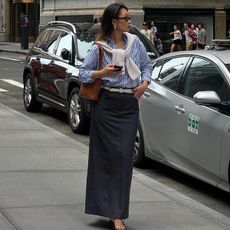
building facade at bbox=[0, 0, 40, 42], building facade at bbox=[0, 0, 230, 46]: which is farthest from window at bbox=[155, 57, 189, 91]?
building facade at bbox=[0, 0, 40, 42]

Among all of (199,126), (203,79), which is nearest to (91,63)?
(199,126)

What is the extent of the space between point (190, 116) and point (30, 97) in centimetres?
644

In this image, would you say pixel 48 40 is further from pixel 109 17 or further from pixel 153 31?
pixel 153 31

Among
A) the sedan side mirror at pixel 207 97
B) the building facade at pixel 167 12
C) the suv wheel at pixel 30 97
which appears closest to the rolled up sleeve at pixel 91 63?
the sedan side mirror at pixel 207 97

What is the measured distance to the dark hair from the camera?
496cm

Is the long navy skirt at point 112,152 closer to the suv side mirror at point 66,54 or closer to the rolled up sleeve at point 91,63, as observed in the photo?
the rolled up sleeve at point 91,63

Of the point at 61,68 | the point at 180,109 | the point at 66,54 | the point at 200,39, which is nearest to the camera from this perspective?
the point at 180,109

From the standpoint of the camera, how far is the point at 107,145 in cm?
505

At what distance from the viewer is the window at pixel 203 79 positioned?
21.4ft

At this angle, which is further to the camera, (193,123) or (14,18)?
(14,18)

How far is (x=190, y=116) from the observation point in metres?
6.61

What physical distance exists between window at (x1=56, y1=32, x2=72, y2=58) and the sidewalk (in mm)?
2882

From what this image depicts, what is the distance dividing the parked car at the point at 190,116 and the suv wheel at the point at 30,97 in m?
4.92

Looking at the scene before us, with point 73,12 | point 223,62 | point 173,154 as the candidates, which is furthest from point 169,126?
point 73,12
